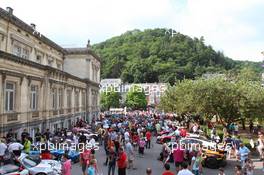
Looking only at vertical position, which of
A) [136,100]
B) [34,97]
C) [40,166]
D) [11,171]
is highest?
[136,100]

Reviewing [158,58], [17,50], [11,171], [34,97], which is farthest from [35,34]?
[158,58]

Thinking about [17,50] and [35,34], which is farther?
[35,34]

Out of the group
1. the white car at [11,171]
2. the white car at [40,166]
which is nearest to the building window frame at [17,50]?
the white car at [40,166]

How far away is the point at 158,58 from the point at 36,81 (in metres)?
121

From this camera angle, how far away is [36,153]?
18.6m

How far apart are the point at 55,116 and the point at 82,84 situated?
1393cm

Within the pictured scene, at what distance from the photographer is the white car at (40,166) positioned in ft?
49.9

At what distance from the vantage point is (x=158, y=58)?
145 metres

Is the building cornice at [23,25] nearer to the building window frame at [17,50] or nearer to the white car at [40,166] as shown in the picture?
the building window frame at [17,50]

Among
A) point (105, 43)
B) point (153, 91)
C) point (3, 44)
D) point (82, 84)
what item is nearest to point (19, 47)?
point (3, 44)

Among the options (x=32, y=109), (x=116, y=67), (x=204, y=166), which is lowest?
(x=204, y=166)

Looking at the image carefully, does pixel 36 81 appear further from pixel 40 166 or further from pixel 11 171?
pixel 11 171

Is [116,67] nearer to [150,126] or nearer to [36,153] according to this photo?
[150,126]

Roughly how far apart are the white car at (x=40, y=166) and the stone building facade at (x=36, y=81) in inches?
224
